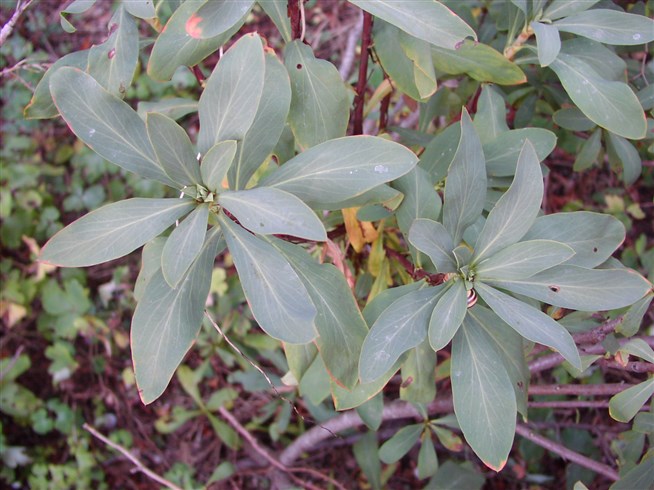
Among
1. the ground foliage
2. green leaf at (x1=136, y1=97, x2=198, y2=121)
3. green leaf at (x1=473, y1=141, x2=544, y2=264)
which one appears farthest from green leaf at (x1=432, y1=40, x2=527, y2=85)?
green leaf at (x1=136, y1=97, x2=198, y2=121)

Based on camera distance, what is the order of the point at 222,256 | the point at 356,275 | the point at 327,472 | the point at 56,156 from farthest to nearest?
the point at 56,156
the point at 222,256
the point at 327,472
the point at 356,275

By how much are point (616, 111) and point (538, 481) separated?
154 cm

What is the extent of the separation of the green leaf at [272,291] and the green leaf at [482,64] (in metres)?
0.65

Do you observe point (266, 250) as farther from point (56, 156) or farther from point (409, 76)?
point (56, 156)

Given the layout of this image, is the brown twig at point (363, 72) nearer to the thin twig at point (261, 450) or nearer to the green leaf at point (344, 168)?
the green leaf at point (344, 168)

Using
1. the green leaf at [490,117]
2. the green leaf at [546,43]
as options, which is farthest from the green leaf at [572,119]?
the green leaf at [546,43]

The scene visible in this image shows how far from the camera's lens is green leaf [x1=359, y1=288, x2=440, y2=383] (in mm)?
966

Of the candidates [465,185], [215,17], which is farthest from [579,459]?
[215,17]

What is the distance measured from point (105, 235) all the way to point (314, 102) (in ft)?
1.67

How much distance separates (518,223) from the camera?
971 millimetres

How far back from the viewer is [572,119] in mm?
1439

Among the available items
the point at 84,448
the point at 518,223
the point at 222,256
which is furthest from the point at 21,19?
the point at 518,223

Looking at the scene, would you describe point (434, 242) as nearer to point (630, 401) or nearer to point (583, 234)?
point (583, 234)

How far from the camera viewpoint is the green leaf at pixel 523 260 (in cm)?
91
